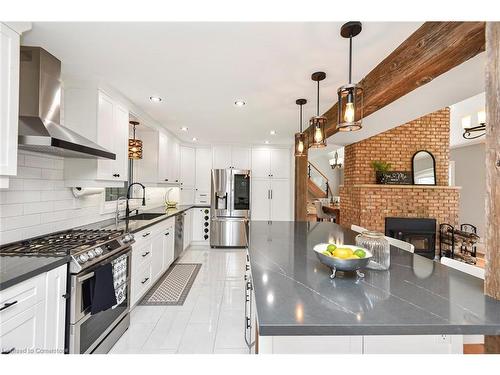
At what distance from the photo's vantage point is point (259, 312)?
924 millimetres

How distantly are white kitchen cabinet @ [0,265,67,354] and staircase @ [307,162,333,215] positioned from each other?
8.03 metres

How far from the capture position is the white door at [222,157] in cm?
565

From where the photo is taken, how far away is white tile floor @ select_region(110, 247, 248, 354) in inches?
80.3

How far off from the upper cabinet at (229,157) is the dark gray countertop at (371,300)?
4172mm

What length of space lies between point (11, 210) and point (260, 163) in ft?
14.8

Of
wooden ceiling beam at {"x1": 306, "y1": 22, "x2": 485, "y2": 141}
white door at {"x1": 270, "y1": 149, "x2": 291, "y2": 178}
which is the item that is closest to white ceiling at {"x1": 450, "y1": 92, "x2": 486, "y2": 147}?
white door at {"x1": 270, "y1": 149, "x2": 291, "y2": 178}

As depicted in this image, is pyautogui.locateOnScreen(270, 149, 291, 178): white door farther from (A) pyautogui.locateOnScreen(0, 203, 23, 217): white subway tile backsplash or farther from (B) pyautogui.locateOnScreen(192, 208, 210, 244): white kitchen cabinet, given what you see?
(A) pyautogui.locateOnScreen(0, 203, 23, 217): white subway tile backsplash

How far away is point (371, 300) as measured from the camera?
103cm

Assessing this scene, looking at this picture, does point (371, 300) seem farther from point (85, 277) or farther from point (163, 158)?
point (163, 158)

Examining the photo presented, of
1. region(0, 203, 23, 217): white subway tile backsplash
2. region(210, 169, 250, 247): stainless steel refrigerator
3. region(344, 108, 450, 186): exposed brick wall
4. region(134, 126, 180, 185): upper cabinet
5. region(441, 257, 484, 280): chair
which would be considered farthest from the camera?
region(210, 169, 250, 247): stainless steel refrigerator

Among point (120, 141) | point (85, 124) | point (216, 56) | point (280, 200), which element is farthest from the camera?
point (280, 200)

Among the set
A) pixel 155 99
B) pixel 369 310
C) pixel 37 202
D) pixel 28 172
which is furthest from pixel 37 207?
pixel 369 310

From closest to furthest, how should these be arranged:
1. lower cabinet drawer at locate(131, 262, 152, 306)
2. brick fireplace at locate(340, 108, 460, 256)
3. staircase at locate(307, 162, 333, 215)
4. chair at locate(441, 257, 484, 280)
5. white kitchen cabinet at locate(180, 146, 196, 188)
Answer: chair at locate(441, 257, 484, 280), lower cabinet drawer at locate(131, 262, 152, 306), brick fireplace at locate(340, 108, 460, 256), white kitchen cabinet at locate(180, 146, 196, 188), staircase at locate(307, 162, 333, 215)
